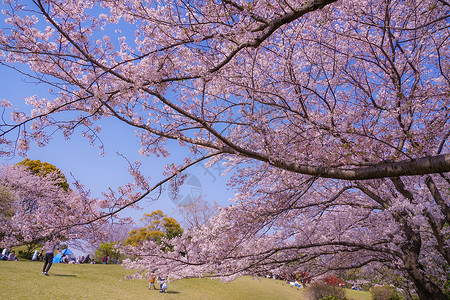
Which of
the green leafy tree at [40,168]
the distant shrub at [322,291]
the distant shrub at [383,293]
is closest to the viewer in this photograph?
the distant shrub at [322,291]

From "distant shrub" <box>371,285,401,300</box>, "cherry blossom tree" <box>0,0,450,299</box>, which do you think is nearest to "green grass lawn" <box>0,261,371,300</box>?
"cherry blossom tree" <box>0,0,450,299</box>

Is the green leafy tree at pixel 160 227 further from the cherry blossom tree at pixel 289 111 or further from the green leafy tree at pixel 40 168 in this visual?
the cherry blossom tree at pixel 289 111

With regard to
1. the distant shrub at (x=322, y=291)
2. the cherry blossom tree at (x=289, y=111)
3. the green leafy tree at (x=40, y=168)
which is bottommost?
the distant shrub at (x=322, y=291)

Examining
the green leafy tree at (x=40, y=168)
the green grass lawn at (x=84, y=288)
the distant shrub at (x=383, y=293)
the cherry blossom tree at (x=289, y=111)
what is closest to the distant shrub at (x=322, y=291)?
the distant shrub at (x=383, y=293)

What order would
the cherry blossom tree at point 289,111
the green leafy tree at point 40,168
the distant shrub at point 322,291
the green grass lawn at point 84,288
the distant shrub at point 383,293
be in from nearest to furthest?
the cherry blossom tree at point 289,111
the green grass lawn at point 84,288
the distant shrub at point 322,291
the distant shrub at point 383,293
the green leafy tree at point 40,168

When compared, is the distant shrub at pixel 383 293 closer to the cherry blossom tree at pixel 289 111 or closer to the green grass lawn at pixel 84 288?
the green grass lawn at pixel 84 288

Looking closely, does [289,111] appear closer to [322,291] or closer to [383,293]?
[322,291]

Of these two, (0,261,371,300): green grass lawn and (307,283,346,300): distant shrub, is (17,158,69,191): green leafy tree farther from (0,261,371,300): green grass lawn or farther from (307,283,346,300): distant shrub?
(307,283,346,300): distant shrub

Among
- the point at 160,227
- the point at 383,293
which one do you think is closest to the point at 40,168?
the point at 160,227

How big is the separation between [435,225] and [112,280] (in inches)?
588

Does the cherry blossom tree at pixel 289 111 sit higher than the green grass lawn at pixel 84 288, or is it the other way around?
the cherry blossom tree at pixel 289 111

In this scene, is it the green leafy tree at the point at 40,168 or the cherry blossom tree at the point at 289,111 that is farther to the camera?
the green leafy tree at the point at 40,168

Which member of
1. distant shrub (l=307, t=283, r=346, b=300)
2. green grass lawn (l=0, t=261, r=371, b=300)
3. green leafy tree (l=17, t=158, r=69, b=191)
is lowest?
green grass lawn (l=0, t=261, r=371, b=300)

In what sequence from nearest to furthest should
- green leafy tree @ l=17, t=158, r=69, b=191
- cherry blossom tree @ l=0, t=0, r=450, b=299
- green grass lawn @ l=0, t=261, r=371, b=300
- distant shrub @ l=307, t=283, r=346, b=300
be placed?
1. cherry blossom tree @ l=0, t=0, r=450, b=299
2. green grass lawn @ l=0, t=261, r=371, b=300
3. distant shrub @ l=307, t=283, r=346, b=300
4. green leafy tree @ l=17, t=158, r=69, b=191
